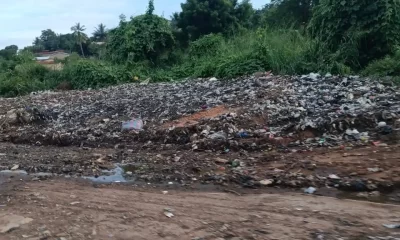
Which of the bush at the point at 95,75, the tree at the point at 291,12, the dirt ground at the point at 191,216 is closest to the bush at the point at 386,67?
the dirt ground at the point at 191,216

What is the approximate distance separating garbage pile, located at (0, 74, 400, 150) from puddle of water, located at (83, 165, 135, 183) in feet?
3.11

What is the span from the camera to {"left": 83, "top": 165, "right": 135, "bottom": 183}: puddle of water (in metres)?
4.65

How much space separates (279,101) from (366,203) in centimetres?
335

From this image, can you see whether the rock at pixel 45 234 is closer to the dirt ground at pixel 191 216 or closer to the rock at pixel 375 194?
the dirt ground at pixel 191 216

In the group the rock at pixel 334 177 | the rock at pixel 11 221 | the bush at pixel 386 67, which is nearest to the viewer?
the rock at pixel 11 221

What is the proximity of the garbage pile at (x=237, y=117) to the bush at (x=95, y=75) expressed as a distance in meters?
4.94

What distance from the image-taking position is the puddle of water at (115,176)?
465 centimetres

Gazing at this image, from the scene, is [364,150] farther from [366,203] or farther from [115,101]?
[115,101]

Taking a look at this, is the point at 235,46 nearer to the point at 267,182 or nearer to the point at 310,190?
the point at 267,182

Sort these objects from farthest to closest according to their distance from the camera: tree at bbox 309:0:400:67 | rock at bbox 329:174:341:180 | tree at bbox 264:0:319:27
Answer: tree at bbox 264:0:319:27
tree at bbox 309:0:400:67
rock at bbox 329:174:341:180

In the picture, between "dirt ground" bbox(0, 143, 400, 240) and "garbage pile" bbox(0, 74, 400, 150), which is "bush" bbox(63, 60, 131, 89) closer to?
"garbage pile" bbox(0, 74, 400, 150)

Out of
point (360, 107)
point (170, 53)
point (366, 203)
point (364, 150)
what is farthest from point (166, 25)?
point (366, 203)

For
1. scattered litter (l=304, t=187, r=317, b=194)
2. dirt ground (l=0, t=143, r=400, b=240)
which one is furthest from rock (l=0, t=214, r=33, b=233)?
scattered litter (l=304, t=187, r=317, b=194)

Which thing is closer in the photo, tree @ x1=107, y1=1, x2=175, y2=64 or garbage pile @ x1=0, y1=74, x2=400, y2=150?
garbage pile @ x1=0, y1=74, x2=400, y2=150
